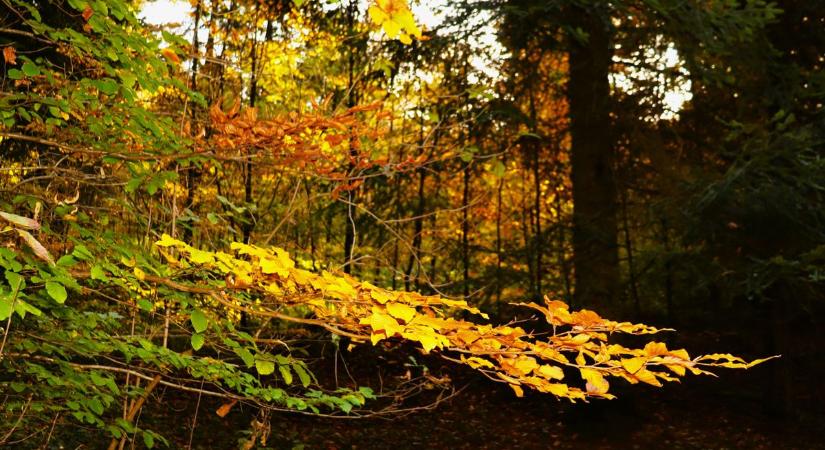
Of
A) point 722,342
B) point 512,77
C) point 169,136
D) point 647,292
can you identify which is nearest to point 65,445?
point 169,136

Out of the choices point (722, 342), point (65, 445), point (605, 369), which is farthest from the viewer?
point (722, 342)

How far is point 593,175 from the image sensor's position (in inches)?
320

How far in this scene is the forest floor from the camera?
7492 millimetres

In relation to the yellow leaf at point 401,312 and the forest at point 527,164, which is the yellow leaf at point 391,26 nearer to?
the yellow leaf at point 401,312

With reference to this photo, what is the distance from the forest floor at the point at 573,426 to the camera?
749 centimetres

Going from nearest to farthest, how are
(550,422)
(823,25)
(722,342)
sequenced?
(823,25), (550,422), (722,342)

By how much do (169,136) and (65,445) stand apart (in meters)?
Result: 4.17

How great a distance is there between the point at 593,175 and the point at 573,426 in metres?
3.09

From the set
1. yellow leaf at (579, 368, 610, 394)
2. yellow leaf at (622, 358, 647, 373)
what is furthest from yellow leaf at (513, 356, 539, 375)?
yellow leaf at (622, 358, 647, 373)

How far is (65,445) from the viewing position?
231 inches

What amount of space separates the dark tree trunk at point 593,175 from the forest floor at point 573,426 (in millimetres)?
1227

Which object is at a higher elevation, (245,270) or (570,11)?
(570,11)

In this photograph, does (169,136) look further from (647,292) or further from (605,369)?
(647,292)

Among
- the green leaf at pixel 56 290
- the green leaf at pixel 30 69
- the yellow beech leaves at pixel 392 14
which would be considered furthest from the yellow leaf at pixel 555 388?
the green leaf at pixel 30 69
